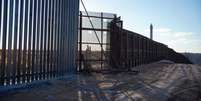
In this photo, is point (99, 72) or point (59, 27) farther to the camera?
point (99, 72)

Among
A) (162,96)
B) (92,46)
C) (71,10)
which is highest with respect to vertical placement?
(71,10)

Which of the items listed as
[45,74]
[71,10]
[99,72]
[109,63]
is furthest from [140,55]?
[45,74]

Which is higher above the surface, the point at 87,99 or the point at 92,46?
the point at 92,46

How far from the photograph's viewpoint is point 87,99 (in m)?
6.12

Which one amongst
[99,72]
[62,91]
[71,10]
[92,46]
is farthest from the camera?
[92,46]

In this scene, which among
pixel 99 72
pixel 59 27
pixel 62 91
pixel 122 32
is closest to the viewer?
pixel 62 91

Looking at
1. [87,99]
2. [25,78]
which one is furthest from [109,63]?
[87,99]

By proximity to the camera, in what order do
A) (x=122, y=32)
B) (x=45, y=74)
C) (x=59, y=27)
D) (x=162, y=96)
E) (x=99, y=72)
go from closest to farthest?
1. (x=162, y=96)
2. (x=45, y=74)
3. (x=59, y=27)
4. (x=99, y=72)
5. (x=122, y=32)

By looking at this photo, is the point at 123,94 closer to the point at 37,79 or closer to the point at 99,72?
the point at 37,79

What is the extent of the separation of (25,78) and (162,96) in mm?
3525

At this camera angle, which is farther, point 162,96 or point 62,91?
point 62,91

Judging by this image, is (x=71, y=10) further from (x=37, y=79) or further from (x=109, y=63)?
(x=109, y=63)

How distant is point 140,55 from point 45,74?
558 inches

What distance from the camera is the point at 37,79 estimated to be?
8.09 meters
